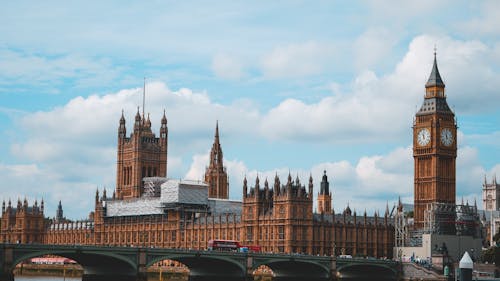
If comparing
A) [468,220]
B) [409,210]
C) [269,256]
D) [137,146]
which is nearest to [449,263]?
[468,220]

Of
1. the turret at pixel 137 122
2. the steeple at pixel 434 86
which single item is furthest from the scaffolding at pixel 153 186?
the steeple at pixel 434 86

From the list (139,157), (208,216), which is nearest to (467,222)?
(208,216)

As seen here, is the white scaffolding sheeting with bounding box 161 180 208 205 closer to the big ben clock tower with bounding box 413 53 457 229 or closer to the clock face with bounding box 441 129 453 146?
the big ben clock tower with bounding box 413 53 457 229

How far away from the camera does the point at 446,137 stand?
476ft

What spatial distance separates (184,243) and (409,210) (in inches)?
2044

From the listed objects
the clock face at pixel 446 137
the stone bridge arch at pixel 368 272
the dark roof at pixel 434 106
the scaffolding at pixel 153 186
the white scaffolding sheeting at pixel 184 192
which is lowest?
the stone bridge arch at pixel 368 272

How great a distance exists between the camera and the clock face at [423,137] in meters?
145

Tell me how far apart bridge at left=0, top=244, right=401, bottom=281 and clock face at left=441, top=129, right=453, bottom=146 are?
3072 centimetres

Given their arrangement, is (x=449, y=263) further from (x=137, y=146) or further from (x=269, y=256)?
(x=137, y=146)

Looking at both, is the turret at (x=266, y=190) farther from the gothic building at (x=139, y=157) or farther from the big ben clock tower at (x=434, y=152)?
the gothic building at (x=139, y=157)

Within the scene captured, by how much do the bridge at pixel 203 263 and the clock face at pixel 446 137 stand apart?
30.7 m

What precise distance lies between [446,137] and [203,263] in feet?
162

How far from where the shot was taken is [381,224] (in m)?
149

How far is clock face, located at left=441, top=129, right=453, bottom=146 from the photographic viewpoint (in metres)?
145
